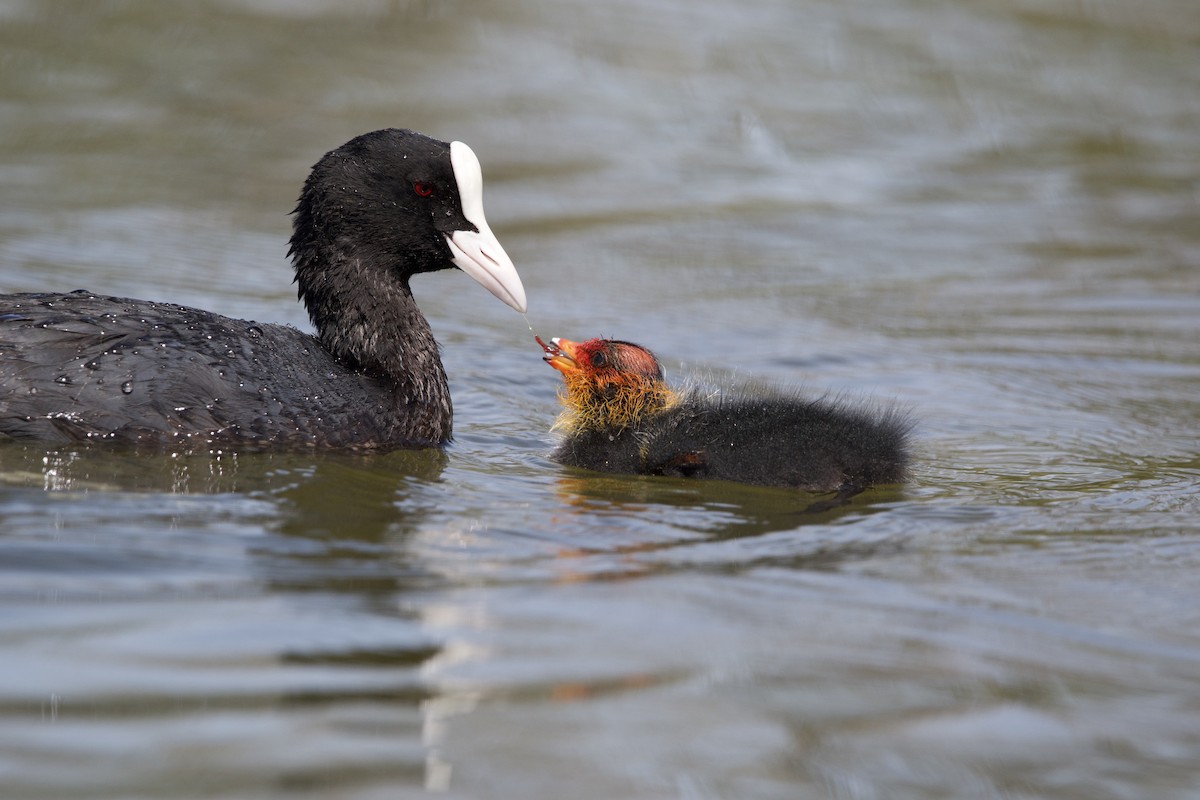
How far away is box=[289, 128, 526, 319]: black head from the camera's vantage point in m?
5.83

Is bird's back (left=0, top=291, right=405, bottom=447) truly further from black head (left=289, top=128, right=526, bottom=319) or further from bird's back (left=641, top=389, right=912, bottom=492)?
bird's back (left=641, top=389, right=912, bottom=492)

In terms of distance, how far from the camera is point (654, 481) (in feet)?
17.5

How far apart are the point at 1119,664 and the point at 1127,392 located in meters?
3.42

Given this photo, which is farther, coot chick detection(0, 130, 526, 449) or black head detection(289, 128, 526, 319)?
black head detection(289, 128, 526, 319)

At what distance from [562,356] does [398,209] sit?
788 mm

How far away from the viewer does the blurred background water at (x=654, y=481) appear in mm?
3250

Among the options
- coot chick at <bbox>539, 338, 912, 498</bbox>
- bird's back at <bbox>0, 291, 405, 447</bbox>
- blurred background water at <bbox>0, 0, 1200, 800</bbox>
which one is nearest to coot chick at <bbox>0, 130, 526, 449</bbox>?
bird's back at <bbox>0, 291, 405, 447</bbox>

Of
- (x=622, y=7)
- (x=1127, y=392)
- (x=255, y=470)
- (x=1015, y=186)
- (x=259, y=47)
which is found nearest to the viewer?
(x=255, y=470)

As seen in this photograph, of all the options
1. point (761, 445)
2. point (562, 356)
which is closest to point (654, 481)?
point (761, 445)

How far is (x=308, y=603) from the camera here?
382 cm

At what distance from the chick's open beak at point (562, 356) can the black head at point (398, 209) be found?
18 cm

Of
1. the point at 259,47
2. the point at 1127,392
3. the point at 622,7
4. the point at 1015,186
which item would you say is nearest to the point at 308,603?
the point at 1127,392

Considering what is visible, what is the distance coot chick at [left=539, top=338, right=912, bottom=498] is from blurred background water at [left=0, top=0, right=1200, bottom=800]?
12 centimetres

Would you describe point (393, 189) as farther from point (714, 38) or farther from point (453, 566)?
point (714, 38)
